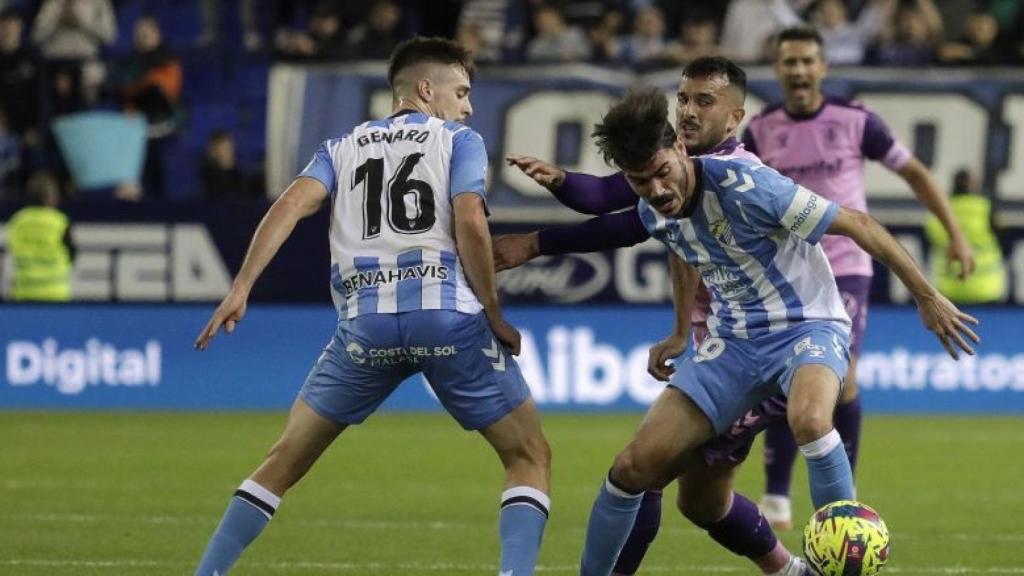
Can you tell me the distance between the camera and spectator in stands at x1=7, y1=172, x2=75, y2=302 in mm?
16984

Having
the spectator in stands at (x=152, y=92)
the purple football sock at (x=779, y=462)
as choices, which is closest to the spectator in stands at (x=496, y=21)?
the spectator in stands at (x=152, y=92)

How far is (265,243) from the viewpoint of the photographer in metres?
6.65

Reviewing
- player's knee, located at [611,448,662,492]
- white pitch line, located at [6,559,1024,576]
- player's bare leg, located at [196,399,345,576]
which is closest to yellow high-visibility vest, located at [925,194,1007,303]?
white pitch line, located at [6,559,1024,576]

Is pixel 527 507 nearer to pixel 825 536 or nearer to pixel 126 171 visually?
pixel 825 536

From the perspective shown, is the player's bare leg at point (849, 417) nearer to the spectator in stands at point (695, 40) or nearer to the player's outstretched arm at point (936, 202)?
the player's outstretched arm at point (936, 202)

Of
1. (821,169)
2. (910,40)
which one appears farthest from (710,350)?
(910,40)

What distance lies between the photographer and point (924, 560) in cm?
864

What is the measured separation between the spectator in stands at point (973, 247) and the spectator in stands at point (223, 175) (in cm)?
619

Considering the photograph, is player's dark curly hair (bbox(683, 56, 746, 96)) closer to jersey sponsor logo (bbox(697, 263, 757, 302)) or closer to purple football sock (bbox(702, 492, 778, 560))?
jersey sponsor logo (bbox(697, 263, 757, 302))

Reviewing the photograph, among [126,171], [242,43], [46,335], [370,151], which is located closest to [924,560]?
[370,151]

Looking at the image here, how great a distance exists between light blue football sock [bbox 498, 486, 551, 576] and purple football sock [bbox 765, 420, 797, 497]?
3059 mm

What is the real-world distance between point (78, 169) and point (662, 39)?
19.3 feet

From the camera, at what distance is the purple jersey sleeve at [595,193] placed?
7.17 metres

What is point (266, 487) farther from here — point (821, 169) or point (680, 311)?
point (821, 169)
